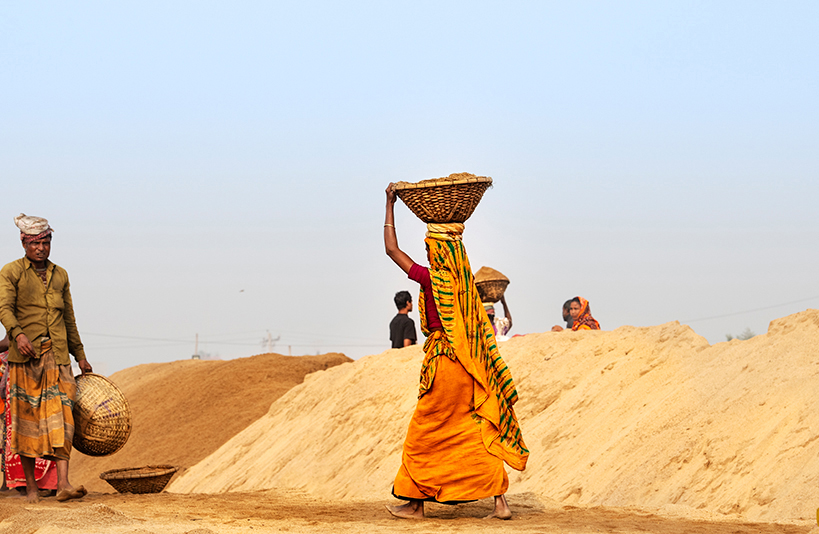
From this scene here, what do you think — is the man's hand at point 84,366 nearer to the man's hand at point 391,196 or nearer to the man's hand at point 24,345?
the man's hand at point 24,345

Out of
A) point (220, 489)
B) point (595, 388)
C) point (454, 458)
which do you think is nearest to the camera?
point (454, 458)

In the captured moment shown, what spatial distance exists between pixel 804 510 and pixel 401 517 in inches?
101

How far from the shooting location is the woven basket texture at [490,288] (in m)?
12.6

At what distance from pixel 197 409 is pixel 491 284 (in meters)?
5.83

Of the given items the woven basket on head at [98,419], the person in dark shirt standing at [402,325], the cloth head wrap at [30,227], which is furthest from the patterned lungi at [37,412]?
the person in dark shirt standing at [402,325]

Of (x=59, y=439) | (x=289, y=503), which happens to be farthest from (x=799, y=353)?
(x=59, y=439)

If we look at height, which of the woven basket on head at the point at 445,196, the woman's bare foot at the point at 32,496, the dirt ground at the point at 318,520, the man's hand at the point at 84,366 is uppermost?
the woven basket on head at the point at 445,196

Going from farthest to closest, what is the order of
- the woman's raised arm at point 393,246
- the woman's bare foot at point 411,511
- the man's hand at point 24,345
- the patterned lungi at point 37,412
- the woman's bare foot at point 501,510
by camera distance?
1. the patterned lungi at point 37,412
2. the man's hand at point 24,345
3. the woman's raised arm at point 393,246
4. the woman's bare foot at point 411,511
5. the woman's bare foot at point 501,510

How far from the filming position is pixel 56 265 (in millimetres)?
6977

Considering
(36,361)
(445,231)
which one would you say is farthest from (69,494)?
(445,231)

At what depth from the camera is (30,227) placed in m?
6.71

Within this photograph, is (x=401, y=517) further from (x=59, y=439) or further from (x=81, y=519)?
(x=59, y=439)

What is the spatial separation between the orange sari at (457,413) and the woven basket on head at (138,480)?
9.64 feet

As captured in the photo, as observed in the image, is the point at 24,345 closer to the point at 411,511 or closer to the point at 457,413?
the point at 411,511
